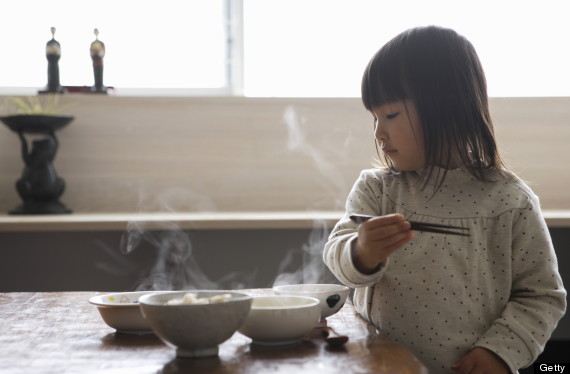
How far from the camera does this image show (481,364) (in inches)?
41.8

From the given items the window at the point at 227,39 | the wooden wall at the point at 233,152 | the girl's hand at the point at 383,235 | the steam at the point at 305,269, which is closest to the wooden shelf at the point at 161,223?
the steam at the point at 305,269

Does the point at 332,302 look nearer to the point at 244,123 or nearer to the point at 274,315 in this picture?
the point at 274,315

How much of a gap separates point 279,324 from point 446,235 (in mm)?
473

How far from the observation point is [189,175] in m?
2.79

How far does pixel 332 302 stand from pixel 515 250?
38 centimetres

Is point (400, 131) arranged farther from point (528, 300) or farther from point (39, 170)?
point (39, 170)

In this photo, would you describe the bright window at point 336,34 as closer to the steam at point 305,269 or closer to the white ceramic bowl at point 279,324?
the steam at point 305,269

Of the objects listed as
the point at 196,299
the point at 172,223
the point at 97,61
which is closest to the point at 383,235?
the point at 196,299

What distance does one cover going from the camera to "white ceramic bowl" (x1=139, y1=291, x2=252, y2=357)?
0.75 m

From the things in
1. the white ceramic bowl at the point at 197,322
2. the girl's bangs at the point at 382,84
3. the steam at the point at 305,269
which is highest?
the girl's bangs at the point at 382,84

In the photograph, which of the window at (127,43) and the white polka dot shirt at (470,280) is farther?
the window at (127,43)

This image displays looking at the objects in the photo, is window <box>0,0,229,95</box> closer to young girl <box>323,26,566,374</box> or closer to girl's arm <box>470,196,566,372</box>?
young girl <box>323,26,566,374</box>

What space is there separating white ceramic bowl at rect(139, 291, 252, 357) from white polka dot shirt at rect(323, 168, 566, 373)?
0.32 m

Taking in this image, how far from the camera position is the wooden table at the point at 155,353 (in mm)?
747
